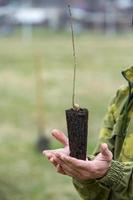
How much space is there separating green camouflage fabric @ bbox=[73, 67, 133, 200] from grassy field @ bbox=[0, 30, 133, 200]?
3955 millimetres

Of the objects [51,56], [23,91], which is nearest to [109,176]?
[23,91]

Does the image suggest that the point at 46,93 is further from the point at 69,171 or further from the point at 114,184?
the point at 69,171

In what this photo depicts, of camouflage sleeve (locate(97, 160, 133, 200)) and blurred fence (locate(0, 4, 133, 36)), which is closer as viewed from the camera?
camouflage sleeve (locate(97, 160, 133, 200))

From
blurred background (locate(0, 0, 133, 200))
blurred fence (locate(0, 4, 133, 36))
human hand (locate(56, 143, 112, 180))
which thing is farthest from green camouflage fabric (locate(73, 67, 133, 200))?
blurred fence (locate(0, 4, 133, 36))

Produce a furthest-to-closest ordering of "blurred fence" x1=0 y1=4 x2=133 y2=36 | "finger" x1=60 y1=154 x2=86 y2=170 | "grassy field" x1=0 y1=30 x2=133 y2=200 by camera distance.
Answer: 1. "blurred fence" x1=0 y1=4 x2=133 y2=36
2. "grassy field" x1=0 y1=30 x2=133 y2=200
3. "finger" x1=60 y1=154 x2=86 y2=170

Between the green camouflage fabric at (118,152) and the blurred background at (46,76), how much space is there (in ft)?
1.55

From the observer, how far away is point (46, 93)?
16.0m

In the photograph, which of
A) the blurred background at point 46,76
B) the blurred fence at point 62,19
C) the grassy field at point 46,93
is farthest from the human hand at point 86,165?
the blurred fence at point 62,19

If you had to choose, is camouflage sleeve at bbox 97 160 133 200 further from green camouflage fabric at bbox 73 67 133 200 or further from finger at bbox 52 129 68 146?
finger at bbox 52 129 68 146

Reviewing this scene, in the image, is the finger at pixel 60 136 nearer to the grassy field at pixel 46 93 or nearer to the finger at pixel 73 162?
the finger at pixel 73 162

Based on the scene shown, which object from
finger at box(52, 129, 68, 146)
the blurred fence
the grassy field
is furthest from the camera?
the blurred fence

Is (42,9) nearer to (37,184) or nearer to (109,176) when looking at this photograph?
(37,184)

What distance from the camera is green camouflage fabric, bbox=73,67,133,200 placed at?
9.24 ft

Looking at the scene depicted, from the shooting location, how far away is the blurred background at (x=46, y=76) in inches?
361
